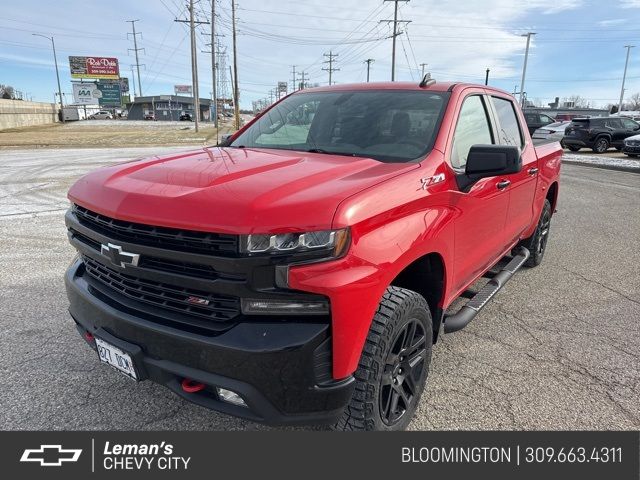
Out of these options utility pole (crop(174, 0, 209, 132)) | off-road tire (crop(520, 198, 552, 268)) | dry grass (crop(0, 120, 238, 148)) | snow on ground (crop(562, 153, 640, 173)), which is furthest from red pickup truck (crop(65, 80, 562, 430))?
utility pole (crop(174, 0, 209, 132))

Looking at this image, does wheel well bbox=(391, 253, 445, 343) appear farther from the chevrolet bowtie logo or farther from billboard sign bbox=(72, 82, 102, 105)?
billboard sign bbox=(72, 82, 102, 105)

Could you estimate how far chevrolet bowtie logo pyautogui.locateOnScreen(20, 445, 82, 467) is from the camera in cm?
221

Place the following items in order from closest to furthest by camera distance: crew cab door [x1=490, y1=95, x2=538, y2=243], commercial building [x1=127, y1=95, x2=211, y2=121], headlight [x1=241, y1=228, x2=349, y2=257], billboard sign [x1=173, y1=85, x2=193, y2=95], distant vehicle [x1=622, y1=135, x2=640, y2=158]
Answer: headlight [x1=241, y1=228, x2=349, y2=257] < crew cab door [x1=490, y1=95, x2=538, y2=243] < distant vehicle [x1=622, y1=135, x2=640, y2=158] < commercial building [x1=127, y1=95, x2=211, y2=121] < billboard sign [x1=173, y1=85, x2=193, y2=95]

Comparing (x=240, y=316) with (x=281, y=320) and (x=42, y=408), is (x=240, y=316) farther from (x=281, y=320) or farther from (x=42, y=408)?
(x=42, y=408)

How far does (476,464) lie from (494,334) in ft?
5.25

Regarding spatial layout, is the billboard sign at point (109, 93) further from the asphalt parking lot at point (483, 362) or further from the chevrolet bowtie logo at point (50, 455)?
the chevrolet bowtie logo at point (50, 455)

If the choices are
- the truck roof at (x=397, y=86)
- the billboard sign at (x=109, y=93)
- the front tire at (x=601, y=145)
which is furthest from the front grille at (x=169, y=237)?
the billboard sign at (x=109, y=93)

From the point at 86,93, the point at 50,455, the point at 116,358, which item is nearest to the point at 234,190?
the point at 116,358

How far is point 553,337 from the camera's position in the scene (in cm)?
365

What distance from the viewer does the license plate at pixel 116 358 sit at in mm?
2150

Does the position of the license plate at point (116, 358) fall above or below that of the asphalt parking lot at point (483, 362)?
above

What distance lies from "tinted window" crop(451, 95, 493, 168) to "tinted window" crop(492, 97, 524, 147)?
312 mm

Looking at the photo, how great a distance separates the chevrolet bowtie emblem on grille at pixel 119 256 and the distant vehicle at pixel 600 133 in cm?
2272

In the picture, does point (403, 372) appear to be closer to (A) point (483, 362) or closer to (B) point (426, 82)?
(A) point (483, 362)
